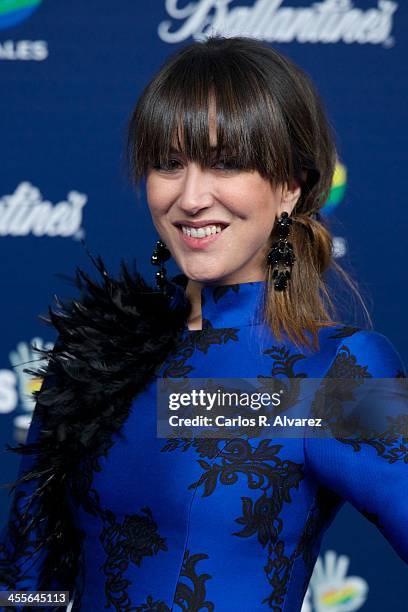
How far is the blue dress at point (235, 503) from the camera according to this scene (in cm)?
119

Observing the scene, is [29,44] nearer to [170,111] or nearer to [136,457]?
[170,111]

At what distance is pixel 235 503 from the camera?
3.95ft

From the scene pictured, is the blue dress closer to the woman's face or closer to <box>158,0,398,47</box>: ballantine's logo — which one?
the woman's face

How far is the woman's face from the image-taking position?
4.10 feet

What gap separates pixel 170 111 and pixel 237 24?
3.69 feet

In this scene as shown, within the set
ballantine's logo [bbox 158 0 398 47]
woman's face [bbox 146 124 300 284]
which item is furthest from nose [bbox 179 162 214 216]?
ballantine's logo [bbox 158 0 398 47]

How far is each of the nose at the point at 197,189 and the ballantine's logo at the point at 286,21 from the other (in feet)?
3.71

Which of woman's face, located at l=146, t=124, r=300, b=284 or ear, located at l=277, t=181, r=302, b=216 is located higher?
ear, located at l=277, t=181, r=302, b=216

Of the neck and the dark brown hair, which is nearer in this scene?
the dark brown hair

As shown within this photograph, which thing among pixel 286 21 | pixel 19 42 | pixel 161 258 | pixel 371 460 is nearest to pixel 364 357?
pixel 371 460

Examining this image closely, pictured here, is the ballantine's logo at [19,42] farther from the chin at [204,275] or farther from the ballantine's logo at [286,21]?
the chin at [204,275]

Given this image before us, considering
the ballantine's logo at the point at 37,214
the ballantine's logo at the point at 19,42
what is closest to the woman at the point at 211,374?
the ballantine's logo at the point at 37,214

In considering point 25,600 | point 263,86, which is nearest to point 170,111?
point 263,86

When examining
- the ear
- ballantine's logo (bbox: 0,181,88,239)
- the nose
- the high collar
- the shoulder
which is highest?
ballantine's logo (bbox: 0,181,88,239)
